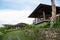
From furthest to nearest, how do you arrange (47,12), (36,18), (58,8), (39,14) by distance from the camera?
(36,18) → (39,14) → (47,12) → (58,8)

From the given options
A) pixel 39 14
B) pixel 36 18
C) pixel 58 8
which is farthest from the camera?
pixel 36 18

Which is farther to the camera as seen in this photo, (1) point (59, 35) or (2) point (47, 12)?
(2) point (47, 12)

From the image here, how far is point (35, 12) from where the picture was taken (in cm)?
3016

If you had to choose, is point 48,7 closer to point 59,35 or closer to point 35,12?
point 35,12

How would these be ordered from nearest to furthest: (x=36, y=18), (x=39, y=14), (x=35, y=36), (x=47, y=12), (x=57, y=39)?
(x=57, y=39), (x=35, y=36), (x=47, y=12), (x=39, y=14), (x=36, y=18)

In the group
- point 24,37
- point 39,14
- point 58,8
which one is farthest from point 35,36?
point 39,14

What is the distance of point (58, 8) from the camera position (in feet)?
86.0

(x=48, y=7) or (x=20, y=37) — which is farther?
(x=48, y=7)

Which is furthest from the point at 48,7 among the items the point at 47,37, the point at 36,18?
the point at 47,37

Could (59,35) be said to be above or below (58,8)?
below

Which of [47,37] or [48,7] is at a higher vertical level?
[48,7]

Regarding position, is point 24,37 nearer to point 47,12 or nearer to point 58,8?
point 58,8

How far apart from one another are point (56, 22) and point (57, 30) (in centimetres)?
404

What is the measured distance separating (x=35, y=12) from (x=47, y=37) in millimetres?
13059
